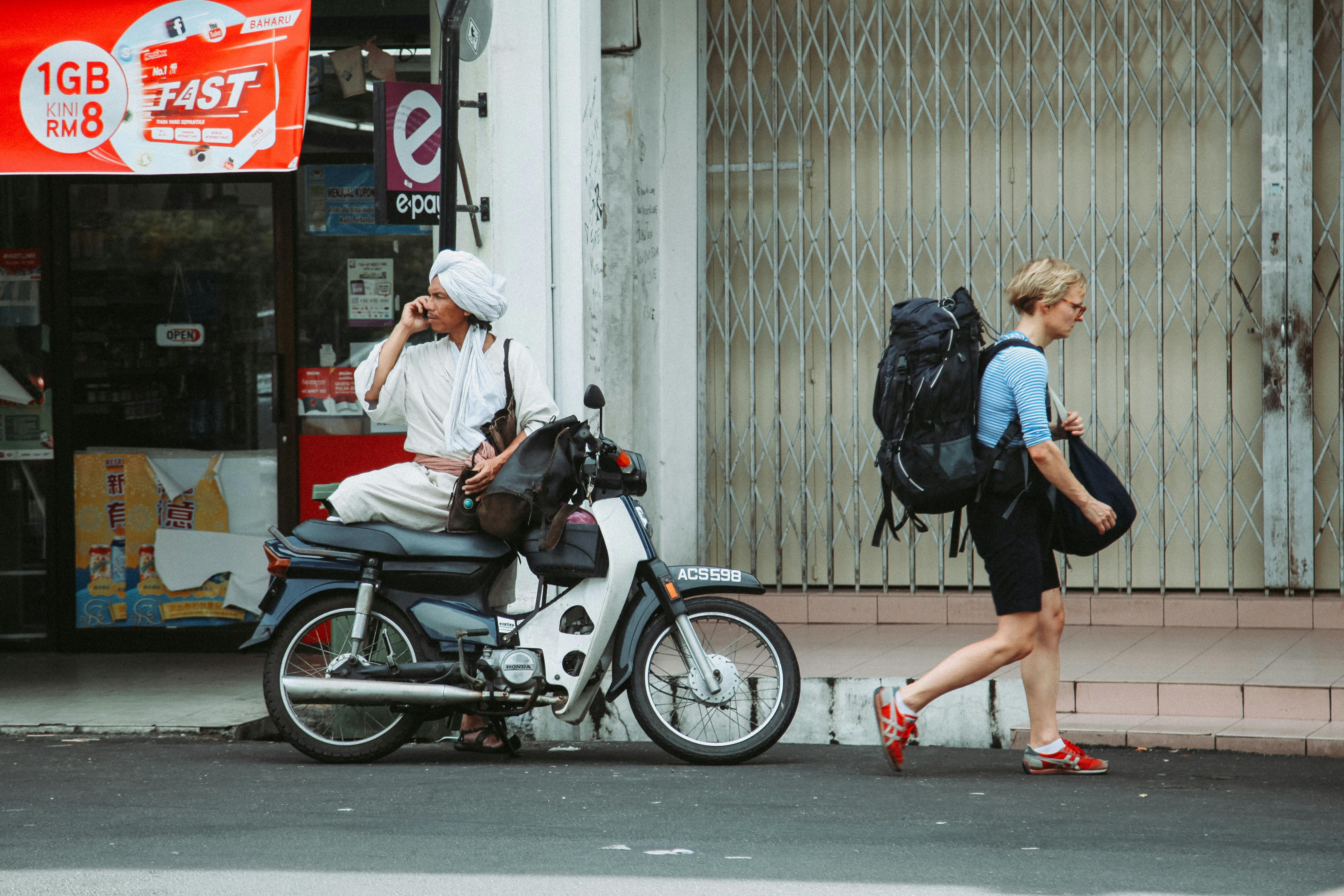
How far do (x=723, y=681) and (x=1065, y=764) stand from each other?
1.12 m

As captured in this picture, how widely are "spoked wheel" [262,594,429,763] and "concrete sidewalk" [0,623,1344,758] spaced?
2.85 ft

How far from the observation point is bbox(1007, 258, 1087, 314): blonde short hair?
4961 millimetres

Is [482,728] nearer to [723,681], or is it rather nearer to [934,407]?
[723,681]

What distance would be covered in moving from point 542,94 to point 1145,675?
3385 mm

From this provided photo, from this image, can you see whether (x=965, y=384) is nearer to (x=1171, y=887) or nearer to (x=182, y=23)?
(x=1171, y=887)

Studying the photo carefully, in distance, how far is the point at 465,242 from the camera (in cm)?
657

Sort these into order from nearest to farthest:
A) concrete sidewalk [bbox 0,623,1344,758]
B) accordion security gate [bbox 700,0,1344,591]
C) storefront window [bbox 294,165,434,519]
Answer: concrete sidewalk [bbox 0,623,1344,758]
accordion security gate [bbox 700,0,1344,591]
storefront window [bbox 294,165,434,519]

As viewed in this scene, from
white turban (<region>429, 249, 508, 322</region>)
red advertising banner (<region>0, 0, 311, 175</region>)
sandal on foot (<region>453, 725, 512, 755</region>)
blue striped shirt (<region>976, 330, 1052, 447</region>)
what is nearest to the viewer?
Answer: blue striped shirt (<region>976, 330, 1052, 447</region>)

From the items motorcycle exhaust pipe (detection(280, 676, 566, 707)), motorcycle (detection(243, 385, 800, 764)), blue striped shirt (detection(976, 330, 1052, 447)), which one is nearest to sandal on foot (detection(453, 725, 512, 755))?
motorcycle (detection(243, 385, 800, 764))

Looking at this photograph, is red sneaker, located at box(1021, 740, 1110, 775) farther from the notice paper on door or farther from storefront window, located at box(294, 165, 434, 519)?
the notice paper on door

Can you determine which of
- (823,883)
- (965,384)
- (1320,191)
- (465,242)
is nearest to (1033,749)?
(965,384)

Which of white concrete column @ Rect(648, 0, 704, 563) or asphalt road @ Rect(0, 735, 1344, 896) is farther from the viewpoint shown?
white concrete column @ Rect(648, 0, 704, 563)

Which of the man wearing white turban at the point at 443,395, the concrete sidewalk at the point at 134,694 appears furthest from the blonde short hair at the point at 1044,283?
the concrete sidewalk at the point at 134,694

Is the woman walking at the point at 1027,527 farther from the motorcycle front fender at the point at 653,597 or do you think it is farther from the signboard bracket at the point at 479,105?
the signboard bracket at the point at 479,105
